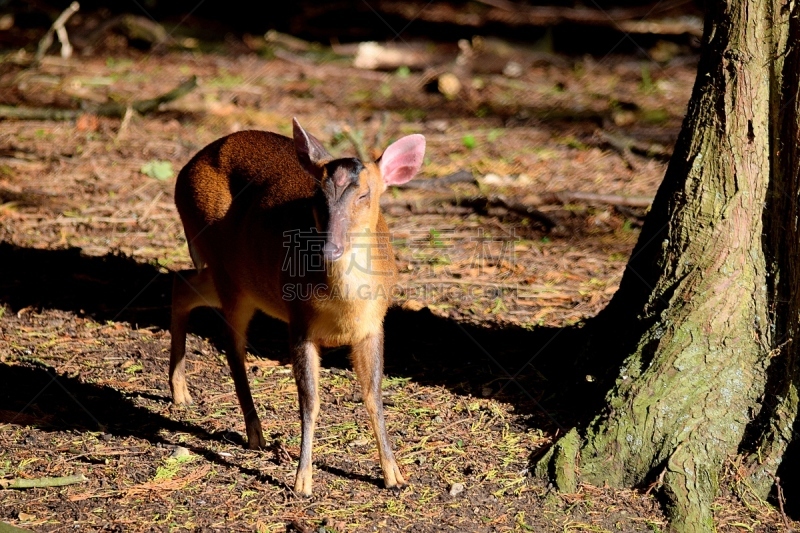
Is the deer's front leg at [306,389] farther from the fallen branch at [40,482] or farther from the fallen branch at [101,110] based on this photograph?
the fallen branch at [101,110]

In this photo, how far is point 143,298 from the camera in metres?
5.60

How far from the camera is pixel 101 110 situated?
328 inches

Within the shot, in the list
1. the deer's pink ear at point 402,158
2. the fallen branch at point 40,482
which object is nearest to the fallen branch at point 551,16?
the deer's pink ear at point 402,158

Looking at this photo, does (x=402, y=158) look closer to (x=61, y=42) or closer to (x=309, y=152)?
(x=309, y=152)

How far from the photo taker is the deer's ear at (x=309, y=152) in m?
3.88

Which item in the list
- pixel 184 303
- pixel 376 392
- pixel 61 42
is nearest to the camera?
pixel 376 392

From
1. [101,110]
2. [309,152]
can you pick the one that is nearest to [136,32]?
[101,110]

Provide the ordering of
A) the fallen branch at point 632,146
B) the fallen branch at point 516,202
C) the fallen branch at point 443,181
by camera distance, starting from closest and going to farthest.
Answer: the fallen branch at point 516,202
the fallen branch at point 443,181
the fallen branch at point 632,146

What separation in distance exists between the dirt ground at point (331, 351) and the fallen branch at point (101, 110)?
0.08m

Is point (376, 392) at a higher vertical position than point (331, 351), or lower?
higher

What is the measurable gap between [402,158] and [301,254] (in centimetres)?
59

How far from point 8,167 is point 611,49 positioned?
7.02 m

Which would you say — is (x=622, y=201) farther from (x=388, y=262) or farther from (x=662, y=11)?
(x=662, y=11)

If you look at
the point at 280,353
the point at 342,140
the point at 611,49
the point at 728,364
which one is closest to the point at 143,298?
the point at 280,353
